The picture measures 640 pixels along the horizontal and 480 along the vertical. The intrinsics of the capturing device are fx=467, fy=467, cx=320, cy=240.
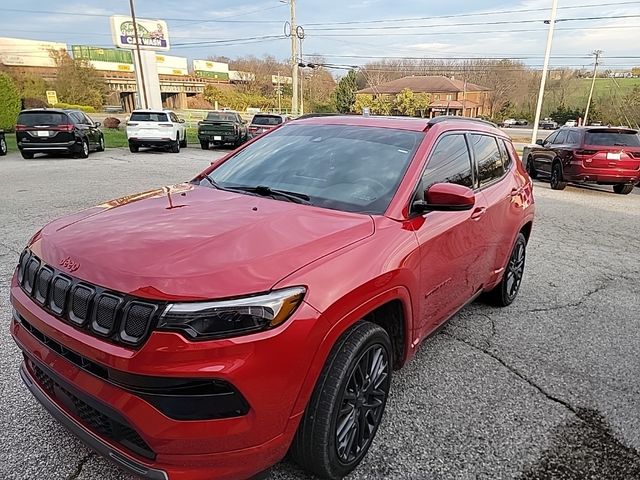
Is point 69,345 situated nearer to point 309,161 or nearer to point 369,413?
point 369,413

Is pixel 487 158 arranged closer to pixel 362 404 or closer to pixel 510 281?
pixel 510 281

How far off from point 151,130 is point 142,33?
25.8m

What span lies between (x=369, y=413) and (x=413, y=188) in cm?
131

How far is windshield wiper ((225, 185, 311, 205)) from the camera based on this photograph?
2793 millimetres

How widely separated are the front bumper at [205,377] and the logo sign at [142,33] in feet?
136

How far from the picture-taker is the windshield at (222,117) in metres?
22.4

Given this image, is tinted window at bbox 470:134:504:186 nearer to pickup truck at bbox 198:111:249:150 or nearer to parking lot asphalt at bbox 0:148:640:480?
parking lot asphalt at bbox 0:148:640:480

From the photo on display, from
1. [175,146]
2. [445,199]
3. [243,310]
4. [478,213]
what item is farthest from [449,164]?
[175,146]

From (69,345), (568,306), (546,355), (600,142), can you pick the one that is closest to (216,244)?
(69,345)

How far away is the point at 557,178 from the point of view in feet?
42.3

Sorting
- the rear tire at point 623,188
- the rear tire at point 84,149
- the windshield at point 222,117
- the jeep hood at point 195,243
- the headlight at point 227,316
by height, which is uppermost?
the jeep hood at point 195,243

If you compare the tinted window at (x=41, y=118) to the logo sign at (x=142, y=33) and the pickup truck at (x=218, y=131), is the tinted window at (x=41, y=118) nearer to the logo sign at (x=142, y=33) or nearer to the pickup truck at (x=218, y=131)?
the pickup truck at (x=218, y=131)

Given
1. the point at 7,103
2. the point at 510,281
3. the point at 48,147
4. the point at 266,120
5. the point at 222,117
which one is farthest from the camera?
the point at 7,103

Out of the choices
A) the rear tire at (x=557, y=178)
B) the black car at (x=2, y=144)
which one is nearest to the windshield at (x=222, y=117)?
the black car at (x=2, y=144)
